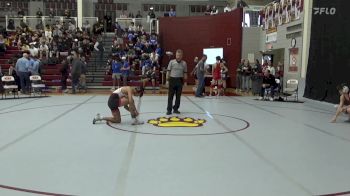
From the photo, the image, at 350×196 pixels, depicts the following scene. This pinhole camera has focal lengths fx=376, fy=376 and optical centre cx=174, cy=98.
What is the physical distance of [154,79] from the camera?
742 inches

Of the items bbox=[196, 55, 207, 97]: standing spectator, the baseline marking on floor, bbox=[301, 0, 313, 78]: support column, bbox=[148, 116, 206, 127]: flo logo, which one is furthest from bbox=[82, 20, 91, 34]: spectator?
the baseline marking on floor

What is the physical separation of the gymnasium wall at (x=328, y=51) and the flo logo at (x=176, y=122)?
578 cm

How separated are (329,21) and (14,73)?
13.2 meters

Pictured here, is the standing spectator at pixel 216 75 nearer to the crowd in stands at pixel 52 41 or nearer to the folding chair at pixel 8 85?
the crowd in stands at pixel 52 41

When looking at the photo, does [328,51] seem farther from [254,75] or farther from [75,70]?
[75,70]

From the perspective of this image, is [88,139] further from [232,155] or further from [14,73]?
[14,73]

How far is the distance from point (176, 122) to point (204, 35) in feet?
53.5

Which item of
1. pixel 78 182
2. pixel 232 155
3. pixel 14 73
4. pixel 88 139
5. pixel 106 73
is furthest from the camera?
pixel 106 73

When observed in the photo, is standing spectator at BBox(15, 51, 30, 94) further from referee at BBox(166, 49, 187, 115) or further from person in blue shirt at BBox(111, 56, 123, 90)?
referee at BBox(166, 49, 187, 115)

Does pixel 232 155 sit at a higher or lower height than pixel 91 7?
lower

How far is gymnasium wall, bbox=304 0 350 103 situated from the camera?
12180 mm

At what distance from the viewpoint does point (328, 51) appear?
13.2 metres

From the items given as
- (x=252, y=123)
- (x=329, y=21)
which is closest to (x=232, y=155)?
(x=252, y=123)

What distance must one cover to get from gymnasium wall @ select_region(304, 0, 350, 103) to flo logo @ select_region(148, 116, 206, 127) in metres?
5.78
